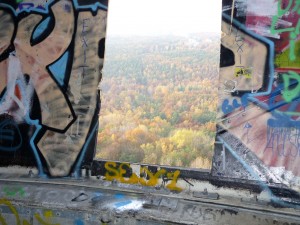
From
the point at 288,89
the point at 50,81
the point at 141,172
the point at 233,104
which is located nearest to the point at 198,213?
the point at 141,172

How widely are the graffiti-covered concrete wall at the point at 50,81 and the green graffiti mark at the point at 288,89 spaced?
2476mm

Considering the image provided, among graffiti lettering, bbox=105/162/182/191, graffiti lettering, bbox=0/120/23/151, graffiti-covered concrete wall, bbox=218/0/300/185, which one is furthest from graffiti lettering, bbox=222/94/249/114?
graffiti lettering, bbox=0/120/23/151

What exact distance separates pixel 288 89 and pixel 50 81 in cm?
329

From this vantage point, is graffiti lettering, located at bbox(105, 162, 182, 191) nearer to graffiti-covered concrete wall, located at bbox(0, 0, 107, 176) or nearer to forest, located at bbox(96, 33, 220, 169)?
forest, located at bbox(96, 33, 220, 169)

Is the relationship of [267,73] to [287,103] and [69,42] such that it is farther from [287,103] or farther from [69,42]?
[69,42]

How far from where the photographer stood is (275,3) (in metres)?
4.05

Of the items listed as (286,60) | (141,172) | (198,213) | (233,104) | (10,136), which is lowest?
(198,213)

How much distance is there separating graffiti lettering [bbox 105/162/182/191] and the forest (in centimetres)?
13

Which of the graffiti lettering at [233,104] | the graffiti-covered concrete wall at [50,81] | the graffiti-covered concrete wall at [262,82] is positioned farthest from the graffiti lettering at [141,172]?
the graffiti lettering at [233,104]

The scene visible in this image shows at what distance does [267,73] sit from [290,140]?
848mm

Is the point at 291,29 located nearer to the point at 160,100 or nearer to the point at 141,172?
the point at 160,100

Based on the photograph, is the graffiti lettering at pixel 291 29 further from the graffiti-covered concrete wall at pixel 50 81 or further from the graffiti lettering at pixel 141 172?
the graffiti-covered concrete wall at pixel 50 81

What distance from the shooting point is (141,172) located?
480cm

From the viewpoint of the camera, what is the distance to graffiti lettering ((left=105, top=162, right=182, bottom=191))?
463 cm
